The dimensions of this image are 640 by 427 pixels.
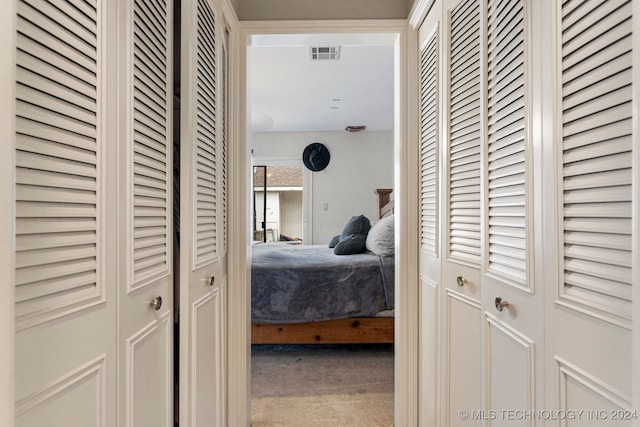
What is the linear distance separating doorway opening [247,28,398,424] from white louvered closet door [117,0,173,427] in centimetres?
90

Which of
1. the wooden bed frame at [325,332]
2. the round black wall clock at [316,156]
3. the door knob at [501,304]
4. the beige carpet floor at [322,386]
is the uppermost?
the round black wall clock at [316,156]

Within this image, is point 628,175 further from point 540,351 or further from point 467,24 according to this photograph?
point 467,24

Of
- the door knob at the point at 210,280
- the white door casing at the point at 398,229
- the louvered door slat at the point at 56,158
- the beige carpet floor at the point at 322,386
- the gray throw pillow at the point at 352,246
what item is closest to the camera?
the louvered door slat at the point at 56,158

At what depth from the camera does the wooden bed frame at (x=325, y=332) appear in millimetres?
2787

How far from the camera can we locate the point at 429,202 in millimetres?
1595

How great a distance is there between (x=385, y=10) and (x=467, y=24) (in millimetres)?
679

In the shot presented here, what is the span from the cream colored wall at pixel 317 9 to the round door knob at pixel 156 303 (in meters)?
1.50

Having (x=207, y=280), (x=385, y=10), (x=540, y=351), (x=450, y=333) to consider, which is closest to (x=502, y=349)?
(x=540, y=351)

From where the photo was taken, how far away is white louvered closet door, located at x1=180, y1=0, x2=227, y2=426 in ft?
3.53

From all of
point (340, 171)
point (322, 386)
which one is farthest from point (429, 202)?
point (340, 171)

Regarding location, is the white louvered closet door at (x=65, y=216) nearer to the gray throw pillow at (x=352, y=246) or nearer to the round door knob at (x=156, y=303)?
the round door knob at (x=156, y=303)

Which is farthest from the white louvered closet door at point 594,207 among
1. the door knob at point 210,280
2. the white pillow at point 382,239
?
the white pillow at point 382,239

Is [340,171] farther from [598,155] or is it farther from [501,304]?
[598,155]

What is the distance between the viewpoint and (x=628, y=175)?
586 mm
